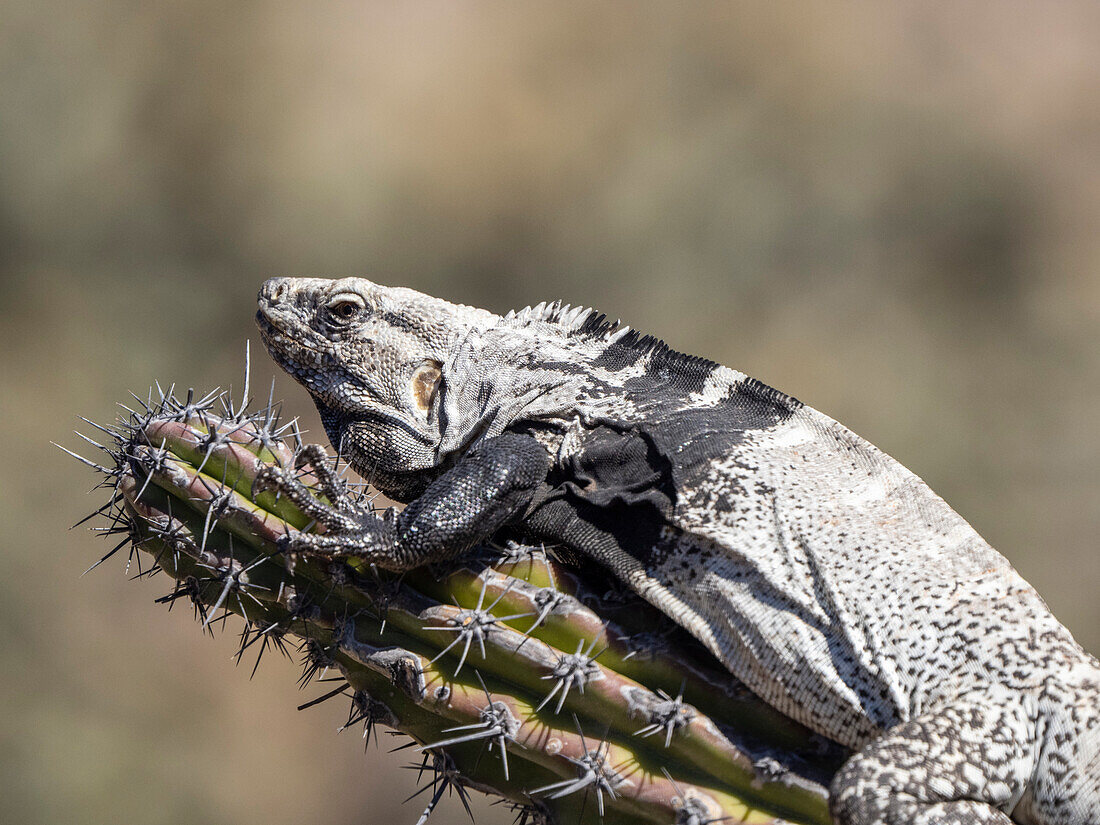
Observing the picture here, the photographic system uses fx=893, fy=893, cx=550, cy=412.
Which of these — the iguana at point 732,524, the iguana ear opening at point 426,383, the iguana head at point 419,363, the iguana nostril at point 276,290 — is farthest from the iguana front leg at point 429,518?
the iguana nostril at point 276,290

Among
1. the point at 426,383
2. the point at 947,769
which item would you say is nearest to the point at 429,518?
the point at 426,383

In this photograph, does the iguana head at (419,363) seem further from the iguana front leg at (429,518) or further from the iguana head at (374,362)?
the iguana front leg at (429,518)

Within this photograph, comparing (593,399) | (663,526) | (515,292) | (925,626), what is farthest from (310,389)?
(515,292)

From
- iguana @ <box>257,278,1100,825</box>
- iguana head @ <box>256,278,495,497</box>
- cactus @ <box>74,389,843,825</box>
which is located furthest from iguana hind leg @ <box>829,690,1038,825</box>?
iguana head @ <box>256,278,495,497</box>

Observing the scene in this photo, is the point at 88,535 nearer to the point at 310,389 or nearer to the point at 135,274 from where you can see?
the point at 135,274

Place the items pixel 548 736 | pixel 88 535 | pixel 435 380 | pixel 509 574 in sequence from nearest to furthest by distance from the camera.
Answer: pixel 548 736 < pixel 509 574 < pixel 435 380 < pixel 88 535

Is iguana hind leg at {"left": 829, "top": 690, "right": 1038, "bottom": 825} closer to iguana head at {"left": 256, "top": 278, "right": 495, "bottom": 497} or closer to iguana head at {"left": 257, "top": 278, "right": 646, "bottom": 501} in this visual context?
iguana head at {"left": 257, "top": 278, "right": 646, "bottom": 501}

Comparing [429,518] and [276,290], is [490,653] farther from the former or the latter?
[276,290]
